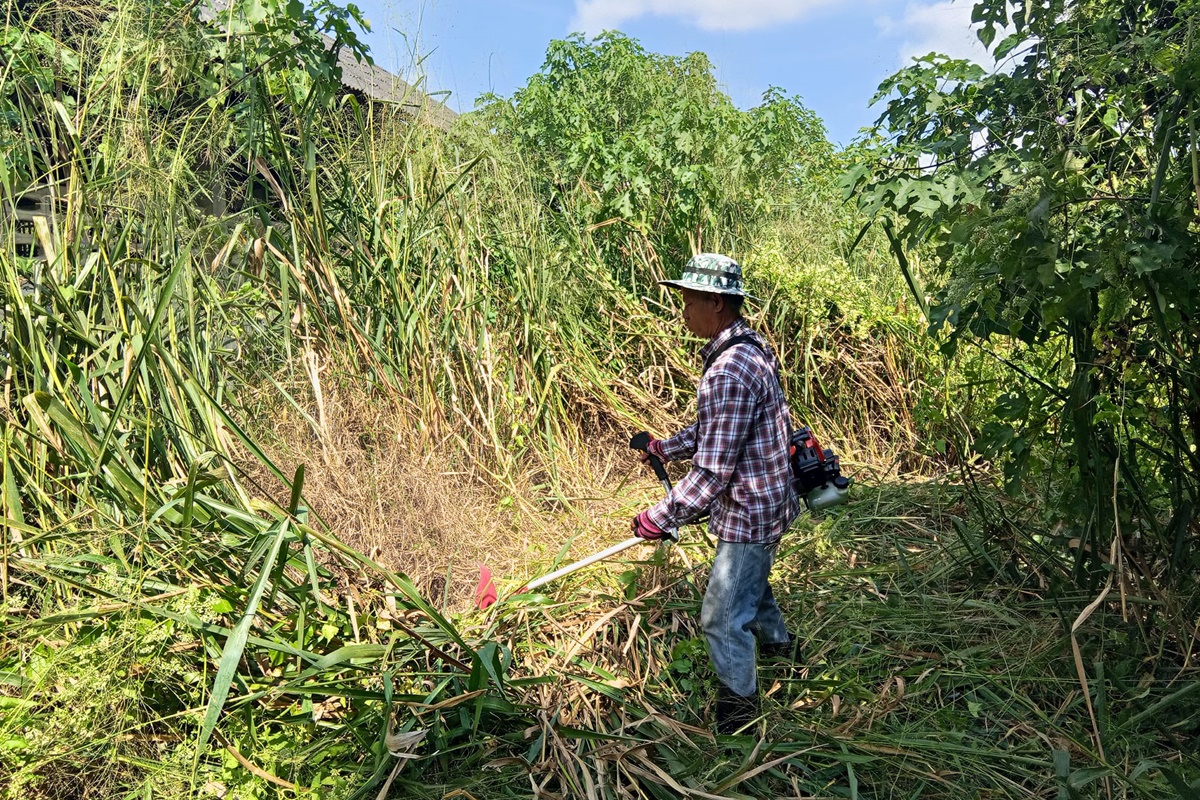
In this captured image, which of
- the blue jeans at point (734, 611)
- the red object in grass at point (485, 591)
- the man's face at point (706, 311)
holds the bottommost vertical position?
the red object in grass at point (485, 591)

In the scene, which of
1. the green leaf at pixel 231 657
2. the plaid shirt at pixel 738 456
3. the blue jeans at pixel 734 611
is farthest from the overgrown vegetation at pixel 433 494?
the plaid shirt at pixel 738 456

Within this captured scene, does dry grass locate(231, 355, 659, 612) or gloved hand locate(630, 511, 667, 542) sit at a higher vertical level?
gloved hand locate(630, 511, 667, 542)

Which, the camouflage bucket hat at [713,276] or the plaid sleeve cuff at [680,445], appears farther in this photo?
the plaid sleeve cuff at [680,445]

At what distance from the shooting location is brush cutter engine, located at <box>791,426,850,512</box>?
2916 mm

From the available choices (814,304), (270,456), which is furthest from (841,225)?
(270,456)

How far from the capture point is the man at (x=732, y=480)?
272 cm

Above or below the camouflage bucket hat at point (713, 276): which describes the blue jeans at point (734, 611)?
below

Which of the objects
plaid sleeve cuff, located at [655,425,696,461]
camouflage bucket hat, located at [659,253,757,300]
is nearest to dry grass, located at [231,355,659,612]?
plaid sleeve cuff, located at [655,425,696,461]

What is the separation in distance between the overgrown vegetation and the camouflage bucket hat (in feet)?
1.79

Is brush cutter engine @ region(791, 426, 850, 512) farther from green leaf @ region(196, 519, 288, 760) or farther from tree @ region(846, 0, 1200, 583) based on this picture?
green leaf @ region(196, 519, 288, 760)

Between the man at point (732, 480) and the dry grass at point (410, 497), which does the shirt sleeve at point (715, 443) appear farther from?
the dry grass at point (410, 497)

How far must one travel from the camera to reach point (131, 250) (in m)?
3.12

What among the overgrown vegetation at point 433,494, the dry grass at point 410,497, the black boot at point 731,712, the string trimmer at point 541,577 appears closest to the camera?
the overgrown vegetation at point 433,494

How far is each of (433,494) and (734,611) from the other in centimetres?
136
